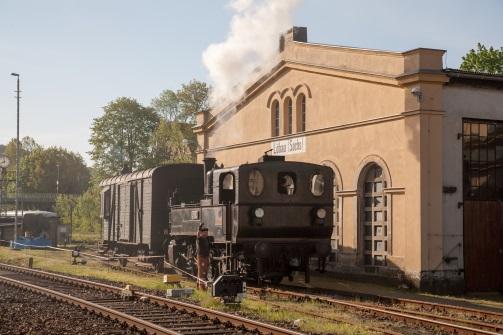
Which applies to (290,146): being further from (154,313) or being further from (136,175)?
(154,313)

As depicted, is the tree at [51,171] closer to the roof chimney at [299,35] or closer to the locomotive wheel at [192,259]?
the roof chimney at [299,35]

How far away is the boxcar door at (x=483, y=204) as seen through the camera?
1838 cm

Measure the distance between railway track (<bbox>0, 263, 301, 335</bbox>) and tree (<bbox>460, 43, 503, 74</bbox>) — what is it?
28961 millimetres

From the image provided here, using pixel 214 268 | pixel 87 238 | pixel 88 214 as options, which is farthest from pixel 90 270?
pixel 88 214

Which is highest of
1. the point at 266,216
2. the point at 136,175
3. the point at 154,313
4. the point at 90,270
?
the point at 136,175

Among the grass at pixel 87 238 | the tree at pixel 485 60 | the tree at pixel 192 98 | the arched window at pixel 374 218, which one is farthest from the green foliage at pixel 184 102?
the arched window at pixel 374 218

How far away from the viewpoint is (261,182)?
15.3 meters

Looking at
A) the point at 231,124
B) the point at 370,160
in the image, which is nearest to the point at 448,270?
the point at 370,160

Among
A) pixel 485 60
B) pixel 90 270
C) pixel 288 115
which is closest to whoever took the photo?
pixel 90 270

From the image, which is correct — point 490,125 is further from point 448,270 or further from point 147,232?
point 147,232

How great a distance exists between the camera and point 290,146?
2362 centimetres

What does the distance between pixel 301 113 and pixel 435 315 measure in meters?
12.3

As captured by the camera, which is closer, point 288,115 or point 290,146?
point 290,146

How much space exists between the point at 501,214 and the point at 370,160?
3.87 meters
